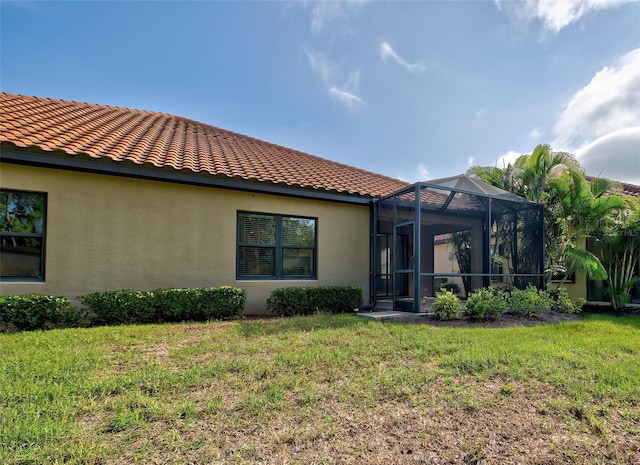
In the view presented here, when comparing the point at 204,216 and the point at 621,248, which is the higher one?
the point at 204,216

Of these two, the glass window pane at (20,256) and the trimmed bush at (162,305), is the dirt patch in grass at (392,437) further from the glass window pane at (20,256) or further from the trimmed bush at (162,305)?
the glass window pane at (20,256)

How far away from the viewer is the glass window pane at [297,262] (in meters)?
9.36

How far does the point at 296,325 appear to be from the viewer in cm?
642

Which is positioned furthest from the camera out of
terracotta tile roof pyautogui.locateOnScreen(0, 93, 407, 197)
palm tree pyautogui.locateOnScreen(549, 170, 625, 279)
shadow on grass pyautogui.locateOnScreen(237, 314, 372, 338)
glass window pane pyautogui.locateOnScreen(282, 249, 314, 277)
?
palm tree pyautogui.locateOnScreen(549, 170, 625, 279)

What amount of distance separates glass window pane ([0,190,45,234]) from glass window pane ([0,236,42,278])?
20cm

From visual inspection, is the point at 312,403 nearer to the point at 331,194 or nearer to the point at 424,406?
→ the point at 424,406

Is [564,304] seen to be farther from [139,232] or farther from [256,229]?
[139,232]

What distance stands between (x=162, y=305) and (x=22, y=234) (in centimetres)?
303

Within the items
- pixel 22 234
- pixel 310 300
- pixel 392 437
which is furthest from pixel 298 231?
pixel 392 437

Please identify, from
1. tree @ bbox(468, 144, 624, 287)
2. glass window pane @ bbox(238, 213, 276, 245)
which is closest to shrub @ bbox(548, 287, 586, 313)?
tree @ bbox(468, 144, 624, 287)

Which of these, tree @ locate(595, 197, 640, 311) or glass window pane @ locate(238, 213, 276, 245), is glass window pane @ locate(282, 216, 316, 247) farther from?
tree @ locate(595, 197, 640, 311)

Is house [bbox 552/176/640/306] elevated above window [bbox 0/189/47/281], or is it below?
below

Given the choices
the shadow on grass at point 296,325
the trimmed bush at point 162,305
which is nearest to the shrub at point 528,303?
the shadow on grass at point 296,325

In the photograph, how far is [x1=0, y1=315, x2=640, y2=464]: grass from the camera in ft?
8.34
